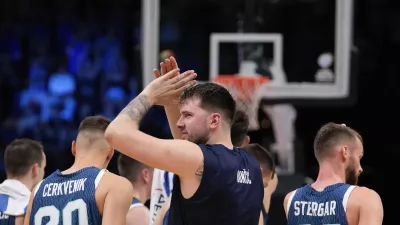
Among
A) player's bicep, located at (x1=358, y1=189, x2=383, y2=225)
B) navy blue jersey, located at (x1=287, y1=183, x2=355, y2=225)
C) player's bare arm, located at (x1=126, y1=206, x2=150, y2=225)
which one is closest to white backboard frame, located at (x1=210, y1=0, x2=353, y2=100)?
player's bare arm, located at (x1=126, y1=206, x2=150, y2=225)

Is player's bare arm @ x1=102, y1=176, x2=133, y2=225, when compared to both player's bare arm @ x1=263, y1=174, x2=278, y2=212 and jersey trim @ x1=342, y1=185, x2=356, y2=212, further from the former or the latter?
player's bare arm @ x1=263, y1=174, x2=278, y2=212

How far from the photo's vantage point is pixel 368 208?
15.1ft

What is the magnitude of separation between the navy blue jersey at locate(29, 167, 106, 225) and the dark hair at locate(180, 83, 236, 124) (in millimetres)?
753

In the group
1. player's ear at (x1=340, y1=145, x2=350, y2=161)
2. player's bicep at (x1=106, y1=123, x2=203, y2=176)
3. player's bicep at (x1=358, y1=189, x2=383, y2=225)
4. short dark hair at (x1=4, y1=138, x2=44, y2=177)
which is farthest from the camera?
short dark hair at (x1=4, y1=138, x2=44, y2=177)

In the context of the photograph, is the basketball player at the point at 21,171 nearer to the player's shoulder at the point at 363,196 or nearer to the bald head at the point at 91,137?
the bald head at the point at 91,137

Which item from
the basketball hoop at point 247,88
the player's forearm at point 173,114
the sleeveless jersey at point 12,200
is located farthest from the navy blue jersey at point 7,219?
the basketball hoop at point 247,88

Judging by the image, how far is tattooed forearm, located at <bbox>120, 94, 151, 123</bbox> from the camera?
3971mm

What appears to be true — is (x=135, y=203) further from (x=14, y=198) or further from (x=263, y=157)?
(x=263, y=157)

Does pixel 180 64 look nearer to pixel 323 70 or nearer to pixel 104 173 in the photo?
pixel 323 70

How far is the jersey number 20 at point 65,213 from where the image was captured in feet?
14.5

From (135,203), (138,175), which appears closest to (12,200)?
(135,203)

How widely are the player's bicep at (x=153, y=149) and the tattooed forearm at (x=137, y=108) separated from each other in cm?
10

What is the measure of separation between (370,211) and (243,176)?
2.97 feet

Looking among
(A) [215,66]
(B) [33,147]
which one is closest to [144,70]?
(A) [215,66]
